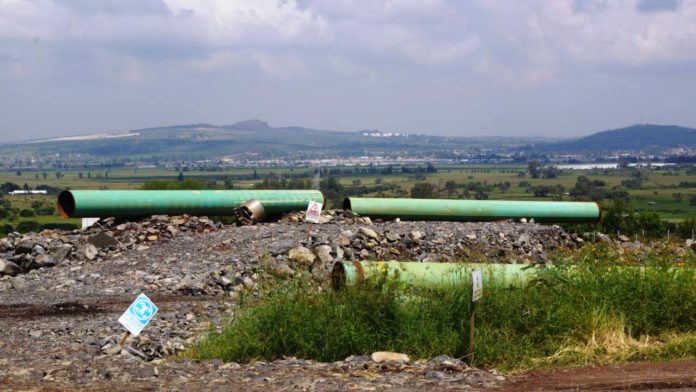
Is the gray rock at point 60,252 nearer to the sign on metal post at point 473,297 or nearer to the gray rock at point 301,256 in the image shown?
the gray rock at point 301,256

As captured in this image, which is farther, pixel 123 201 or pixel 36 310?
pixel 123 201

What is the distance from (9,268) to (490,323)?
1303cm

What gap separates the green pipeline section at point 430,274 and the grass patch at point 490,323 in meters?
0.29

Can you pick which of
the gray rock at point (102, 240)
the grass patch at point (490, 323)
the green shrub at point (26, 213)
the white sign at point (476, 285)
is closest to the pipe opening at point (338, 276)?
the grass patch at point (490, 323)

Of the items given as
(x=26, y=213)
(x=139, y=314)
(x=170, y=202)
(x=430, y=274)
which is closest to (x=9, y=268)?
(x=170, y=202)

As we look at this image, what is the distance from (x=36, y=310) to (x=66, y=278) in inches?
128

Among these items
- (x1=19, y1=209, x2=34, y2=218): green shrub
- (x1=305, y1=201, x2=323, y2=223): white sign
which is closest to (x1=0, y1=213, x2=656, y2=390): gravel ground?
(x1=305, y1=201, x2=323, y2=223): white sign

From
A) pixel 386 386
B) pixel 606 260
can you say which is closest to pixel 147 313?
pixel 386 386

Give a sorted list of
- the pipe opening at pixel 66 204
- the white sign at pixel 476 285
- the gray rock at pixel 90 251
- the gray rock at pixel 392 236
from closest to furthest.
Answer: the white sign at pixel 476 285, the gray rock at pixel 90 251, the gray rock at pixel 392 236, the pipe opening at pixel 66 204

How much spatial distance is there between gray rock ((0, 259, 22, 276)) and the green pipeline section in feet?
32.7

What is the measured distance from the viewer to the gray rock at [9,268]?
20656 mm

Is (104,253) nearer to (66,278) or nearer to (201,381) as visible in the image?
(66,278)

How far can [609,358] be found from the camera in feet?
36.6

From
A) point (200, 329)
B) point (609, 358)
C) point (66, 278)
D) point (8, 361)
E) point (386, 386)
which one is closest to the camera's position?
point (386, 386)
